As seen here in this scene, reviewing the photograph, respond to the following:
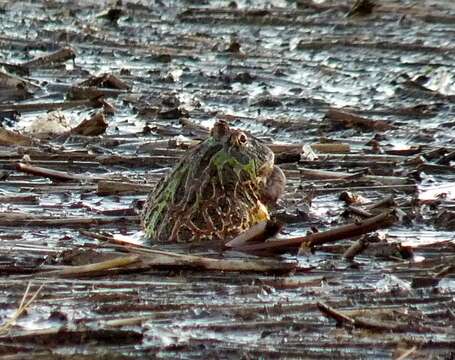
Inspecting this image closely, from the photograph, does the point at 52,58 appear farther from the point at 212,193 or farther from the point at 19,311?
the point at 19,311

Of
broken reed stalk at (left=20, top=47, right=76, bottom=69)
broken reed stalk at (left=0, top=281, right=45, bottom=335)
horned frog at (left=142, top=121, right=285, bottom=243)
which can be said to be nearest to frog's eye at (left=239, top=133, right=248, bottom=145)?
horned frog at (left=142, top=121, right=285, bottom=243)

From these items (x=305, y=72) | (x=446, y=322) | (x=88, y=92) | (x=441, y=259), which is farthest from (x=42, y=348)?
(x=305, y=72)

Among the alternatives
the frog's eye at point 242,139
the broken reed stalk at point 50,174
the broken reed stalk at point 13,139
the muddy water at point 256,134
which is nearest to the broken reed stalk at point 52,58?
the muddy water at point 256,134

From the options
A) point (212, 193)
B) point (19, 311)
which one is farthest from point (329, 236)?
point (19, 311)

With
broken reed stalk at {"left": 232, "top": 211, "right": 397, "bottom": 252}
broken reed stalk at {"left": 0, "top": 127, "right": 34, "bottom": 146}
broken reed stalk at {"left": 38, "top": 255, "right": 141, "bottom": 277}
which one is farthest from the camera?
broken reed stalk at {"left": 0, "top": 127, "right": 34, "bottom": 146}

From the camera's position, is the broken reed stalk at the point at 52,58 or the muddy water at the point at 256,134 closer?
the muddy water at the point at 256,134

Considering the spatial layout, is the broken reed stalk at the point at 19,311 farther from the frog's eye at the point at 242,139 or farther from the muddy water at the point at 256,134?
the frog's eye at the point at 242,139

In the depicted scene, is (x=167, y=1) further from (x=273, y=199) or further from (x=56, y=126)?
(x=273, y=199)

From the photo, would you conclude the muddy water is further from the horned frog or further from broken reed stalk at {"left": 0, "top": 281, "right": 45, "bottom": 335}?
the horned frog
